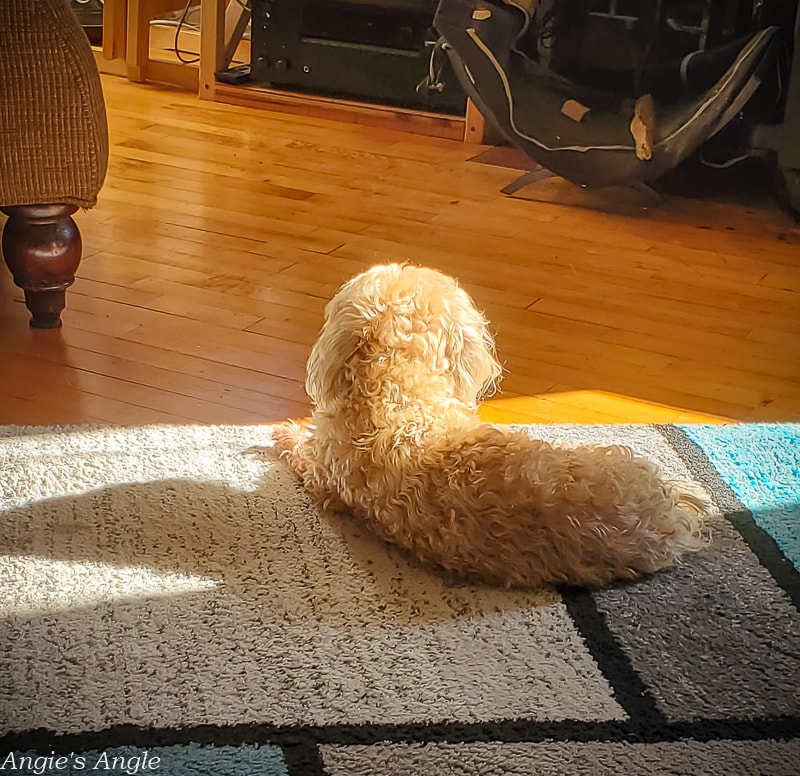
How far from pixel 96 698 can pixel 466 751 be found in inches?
15.3

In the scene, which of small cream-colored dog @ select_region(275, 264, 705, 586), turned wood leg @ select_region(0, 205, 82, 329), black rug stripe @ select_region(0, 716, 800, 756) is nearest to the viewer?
black rug stripe @ select_region(0, 716, 800, 756)

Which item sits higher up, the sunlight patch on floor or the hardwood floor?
the sunlight patch on floor

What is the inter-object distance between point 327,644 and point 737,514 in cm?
67

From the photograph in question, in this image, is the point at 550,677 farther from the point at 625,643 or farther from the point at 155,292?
the point at 155,292

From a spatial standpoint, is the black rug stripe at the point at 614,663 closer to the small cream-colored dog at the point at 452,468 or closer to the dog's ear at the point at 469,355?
the small cream-colored dog at the point at 452,468

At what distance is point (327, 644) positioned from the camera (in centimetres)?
136

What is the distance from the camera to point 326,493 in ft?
5.55

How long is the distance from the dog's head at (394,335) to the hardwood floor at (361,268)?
369 millimetres

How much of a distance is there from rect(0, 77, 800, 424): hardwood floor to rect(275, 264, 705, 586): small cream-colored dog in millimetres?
375

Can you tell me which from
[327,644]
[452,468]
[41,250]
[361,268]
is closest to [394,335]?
[452,468]

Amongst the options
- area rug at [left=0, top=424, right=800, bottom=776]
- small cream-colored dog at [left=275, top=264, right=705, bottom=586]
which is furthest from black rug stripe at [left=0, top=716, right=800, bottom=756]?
small cream-colored dog at [left=275, top=264, right=705, bottom=586]

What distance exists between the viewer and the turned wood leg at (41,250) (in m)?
2.16

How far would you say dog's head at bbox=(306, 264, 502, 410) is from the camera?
5.25 feet

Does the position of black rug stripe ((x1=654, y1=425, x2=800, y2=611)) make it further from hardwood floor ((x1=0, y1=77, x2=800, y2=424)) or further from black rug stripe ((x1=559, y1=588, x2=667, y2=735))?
black rug stripe ((x1=559, y1=588, x2=667, y2=735))
